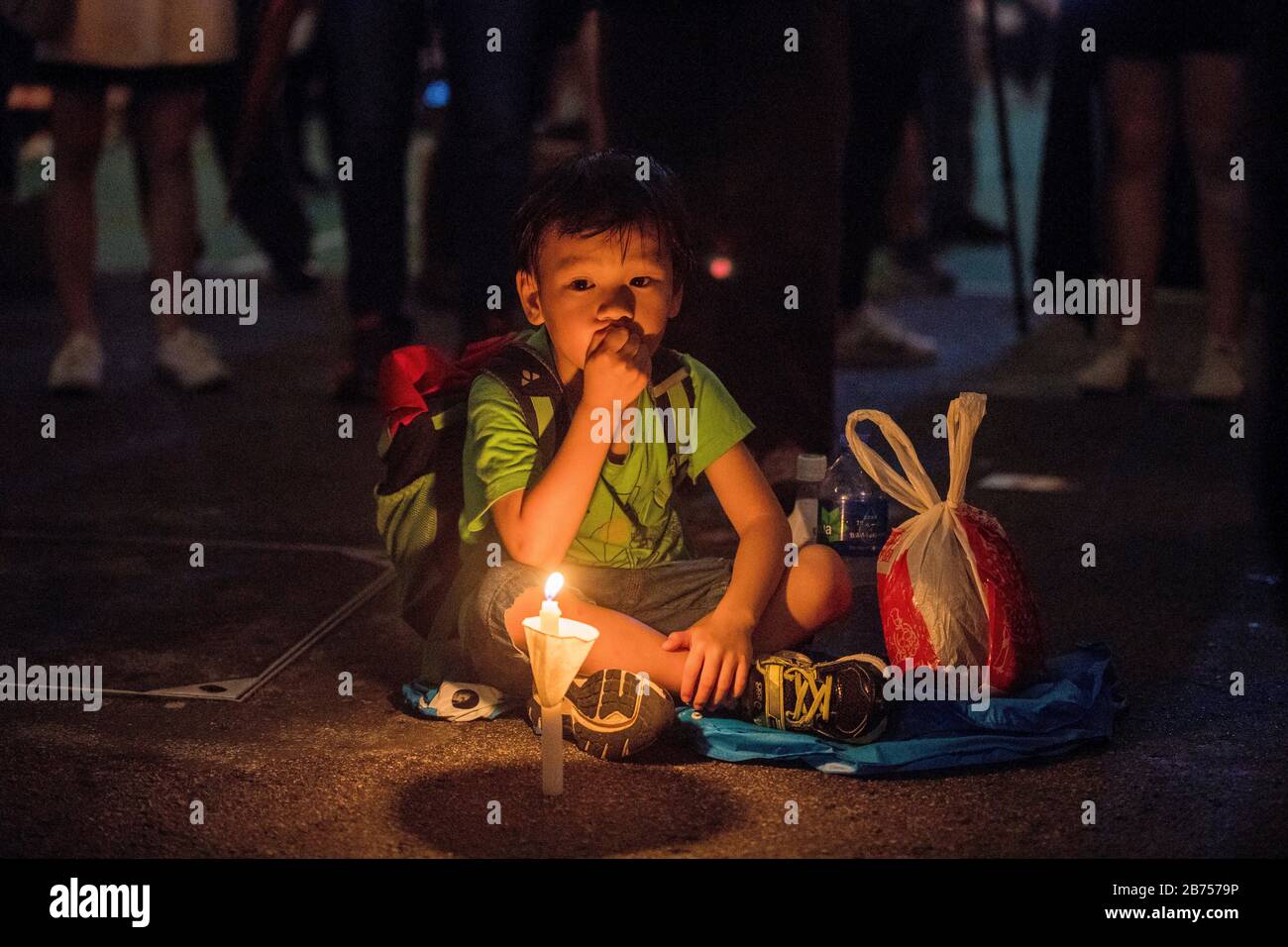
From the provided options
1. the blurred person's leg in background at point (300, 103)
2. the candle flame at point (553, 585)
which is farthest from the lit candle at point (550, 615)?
the blurred person's leg in background at point (300, 103)

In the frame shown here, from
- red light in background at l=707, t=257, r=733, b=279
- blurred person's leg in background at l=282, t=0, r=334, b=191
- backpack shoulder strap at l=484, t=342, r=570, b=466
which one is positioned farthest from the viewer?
blurred person's leg in background at l=282, t=0, r=334, b=191

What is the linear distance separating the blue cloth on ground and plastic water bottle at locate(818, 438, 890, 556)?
25.8 inches

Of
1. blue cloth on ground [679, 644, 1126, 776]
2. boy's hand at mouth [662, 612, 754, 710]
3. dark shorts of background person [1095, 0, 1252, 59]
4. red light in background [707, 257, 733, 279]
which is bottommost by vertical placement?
blue cloth on ground [679, 644, 1126, 776]

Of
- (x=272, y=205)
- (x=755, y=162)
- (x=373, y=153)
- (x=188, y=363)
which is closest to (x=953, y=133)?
(x=272, y=205)

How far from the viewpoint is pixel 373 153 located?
5410 millimetres

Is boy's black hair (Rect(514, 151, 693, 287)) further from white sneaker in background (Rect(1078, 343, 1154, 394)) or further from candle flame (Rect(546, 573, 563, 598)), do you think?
white sneaker in background (Rect(1078, 343, 1154, 394))

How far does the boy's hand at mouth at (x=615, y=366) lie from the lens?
3.05 m

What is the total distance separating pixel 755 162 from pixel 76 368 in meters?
2.54

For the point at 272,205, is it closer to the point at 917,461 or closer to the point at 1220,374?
the point at 1220,374

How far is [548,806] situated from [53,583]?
1.59m

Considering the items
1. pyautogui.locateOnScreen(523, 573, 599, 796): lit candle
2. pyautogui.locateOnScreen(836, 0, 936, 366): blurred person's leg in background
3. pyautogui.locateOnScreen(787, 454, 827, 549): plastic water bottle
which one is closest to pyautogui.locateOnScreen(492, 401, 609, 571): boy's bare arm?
pyautogui.locateOnScreen(523, 573, 599, 796): lit candle

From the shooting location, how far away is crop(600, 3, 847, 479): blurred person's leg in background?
4.20m

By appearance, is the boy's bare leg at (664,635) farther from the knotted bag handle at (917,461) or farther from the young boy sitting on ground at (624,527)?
the knotted bag handle at (917,461)

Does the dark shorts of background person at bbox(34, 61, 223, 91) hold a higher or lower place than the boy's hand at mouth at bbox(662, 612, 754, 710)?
higher
